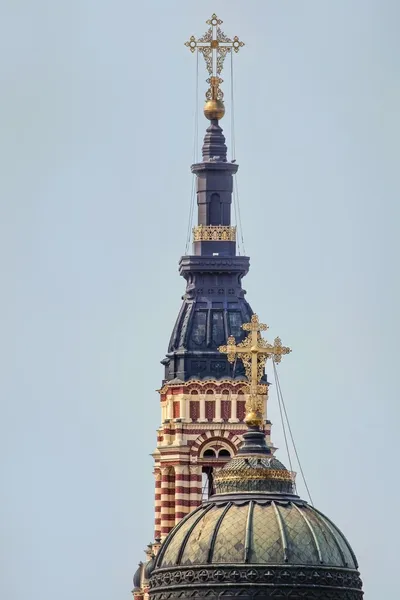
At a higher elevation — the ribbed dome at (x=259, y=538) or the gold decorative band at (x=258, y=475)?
the gold decorative band at (x=258, y=475)

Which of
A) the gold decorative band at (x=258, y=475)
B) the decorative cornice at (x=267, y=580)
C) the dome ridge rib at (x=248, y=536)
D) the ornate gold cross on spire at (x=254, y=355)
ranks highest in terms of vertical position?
the ornate gold cross on spire at (x=254, y=355)

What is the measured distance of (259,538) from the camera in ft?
487

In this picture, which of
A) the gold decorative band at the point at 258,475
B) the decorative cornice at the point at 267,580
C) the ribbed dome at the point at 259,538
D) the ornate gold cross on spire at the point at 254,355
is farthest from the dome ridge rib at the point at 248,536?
the ornate gold cross on spire at the point at 254,355

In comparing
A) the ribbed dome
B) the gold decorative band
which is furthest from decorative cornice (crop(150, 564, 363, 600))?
the gold decorative band

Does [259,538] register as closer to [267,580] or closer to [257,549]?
[257,549]

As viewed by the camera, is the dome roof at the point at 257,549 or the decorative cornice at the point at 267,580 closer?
the decorative cornice at the point at 267,580

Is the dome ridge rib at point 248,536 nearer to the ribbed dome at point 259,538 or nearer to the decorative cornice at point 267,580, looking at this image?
the ribbed dome at point 259,538

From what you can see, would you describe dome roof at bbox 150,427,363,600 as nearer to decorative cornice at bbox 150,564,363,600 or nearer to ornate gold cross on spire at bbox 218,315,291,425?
decorative cornice at bbox 150,564,363,600

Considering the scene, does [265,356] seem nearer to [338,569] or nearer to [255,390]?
[255,390]

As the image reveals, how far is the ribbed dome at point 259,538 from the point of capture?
14825 cm

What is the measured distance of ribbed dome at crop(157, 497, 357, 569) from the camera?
148250 millimetres

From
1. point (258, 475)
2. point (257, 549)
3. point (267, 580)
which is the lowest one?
point (267, 580)

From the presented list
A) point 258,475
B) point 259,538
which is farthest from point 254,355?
point 259,538

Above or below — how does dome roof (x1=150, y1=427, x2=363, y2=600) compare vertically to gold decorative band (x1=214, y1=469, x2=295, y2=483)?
below
